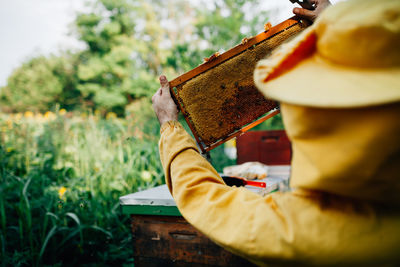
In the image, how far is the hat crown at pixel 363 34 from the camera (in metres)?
0.59

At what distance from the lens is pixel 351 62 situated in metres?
0.65

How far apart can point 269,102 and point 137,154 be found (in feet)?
7.35

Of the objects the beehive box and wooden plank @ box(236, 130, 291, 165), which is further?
wooden plank @ box(236, 130, 291, 165)

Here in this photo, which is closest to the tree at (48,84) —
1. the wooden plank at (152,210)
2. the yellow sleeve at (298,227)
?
the wooden plank at (152,210)

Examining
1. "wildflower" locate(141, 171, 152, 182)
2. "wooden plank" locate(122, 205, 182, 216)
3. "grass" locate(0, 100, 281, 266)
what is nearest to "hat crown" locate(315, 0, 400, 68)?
"wooden plank" locate(122, 205, 182, 216)

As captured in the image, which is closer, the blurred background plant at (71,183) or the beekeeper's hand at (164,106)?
the beekeeper's hand at (164,106)

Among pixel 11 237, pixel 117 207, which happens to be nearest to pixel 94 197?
pixel 117 207

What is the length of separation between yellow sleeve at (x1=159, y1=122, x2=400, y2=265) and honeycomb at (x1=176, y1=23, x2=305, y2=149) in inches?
27.3

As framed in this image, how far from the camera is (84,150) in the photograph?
3.32 meters

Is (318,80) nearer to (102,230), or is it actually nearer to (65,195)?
(102,230)

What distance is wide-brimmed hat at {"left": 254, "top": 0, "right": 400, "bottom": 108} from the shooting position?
1.93ft

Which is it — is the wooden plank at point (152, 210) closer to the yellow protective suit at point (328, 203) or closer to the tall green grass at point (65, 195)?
the yellow protective suit at point (328, 203)

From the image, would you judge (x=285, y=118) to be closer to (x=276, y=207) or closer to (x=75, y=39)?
(x=276, y=207)

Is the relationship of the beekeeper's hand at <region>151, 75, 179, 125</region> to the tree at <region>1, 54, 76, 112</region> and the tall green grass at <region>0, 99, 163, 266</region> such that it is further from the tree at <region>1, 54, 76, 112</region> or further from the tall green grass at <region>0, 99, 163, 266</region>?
the tree at <region>1, 54, 76, 112</region>
